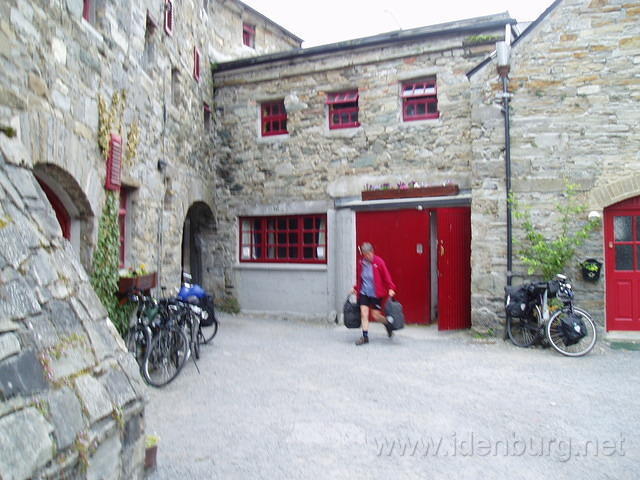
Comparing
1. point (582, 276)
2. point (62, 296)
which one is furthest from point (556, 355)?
point (62, 296)

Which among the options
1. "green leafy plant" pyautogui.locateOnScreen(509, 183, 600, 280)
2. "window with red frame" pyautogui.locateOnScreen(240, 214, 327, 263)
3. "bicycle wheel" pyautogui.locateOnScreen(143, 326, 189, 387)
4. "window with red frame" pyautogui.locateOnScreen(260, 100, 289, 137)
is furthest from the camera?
"window with red frame" pyautogui.locateOnScreen(260, 100, 289, 137)

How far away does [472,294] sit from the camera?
277 inches

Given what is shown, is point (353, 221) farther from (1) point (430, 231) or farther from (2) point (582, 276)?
(2) point (582, 276)

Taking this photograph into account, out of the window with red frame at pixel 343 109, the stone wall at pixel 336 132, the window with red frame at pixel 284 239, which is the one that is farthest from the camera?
the window with red frame at pixel 284 239

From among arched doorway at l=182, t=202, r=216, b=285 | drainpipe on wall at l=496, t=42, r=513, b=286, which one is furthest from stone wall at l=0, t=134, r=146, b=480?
arched doorway at l=182, t=202, r=216, b=285

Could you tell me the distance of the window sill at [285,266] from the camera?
8758mm

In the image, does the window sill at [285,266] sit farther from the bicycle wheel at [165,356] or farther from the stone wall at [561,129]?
the bicycle wheel at [165,356]

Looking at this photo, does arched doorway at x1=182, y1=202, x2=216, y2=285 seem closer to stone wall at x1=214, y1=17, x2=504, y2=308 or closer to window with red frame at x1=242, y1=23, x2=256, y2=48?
stone wall at x1=214, y1=17, x2=504, y2=308

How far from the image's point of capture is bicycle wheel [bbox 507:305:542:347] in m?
6.34

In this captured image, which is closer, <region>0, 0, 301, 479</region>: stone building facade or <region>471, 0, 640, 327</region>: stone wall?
<region>0, 0, 301, 479</region>: stone building facade

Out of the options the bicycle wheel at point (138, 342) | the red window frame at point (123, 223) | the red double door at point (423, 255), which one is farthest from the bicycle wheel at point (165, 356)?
the red double door at point (423, 255)

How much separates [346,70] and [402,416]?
666 centimetres

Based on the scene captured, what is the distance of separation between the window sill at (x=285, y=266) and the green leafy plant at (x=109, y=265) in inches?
149

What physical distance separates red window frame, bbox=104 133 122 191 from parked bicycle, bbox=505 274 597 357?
544 cm
